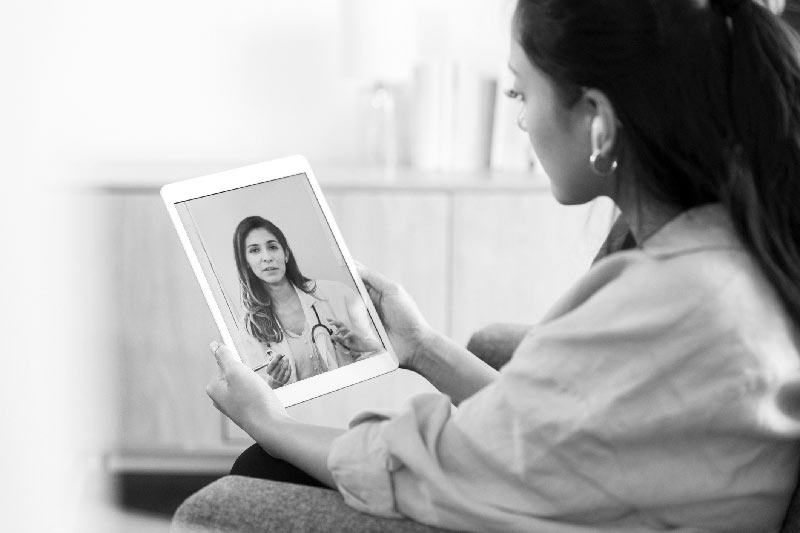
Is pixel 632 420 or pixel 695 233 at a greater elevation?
pixel 695 233

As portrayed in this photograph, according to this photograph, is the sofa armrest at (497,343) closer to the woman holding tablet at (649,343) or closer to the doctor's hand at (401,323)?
the doctor's hand at (401,323)

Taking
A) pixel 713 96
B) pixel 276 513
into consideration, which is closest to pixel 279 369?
pixel 276 513

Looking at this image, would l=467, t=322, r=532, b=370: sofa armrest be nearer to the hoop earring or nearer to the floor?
the hoop earring

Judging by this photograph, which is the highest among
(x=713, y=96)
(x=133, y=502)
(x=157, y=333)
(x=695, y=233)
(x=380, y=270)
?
(x=713, y=96)

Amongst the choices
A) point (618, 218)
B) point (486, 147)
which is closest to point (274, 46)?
point (486, 147)

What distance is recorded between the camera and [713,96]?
0.89 m

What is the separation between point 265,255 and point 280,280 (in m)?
0.04

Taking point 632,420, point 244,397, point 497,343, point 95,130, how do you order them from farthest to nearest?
point 95,130 → point 497,343 → point 244,397 → point 632,420

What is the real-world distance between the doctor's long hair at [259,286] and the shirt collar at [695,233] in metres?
0.49

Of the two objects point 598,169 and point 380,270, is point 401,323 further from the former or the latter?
point 380,270

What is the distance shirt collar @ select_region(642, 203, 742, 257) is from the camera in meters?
0.87

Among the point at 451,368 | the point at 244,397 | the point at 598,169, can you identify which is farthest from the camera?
the point at 451,368

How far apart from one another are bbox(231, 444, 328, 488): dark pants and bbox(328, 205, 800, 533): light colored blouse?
25cm

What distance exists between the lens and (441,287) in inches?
92.4
